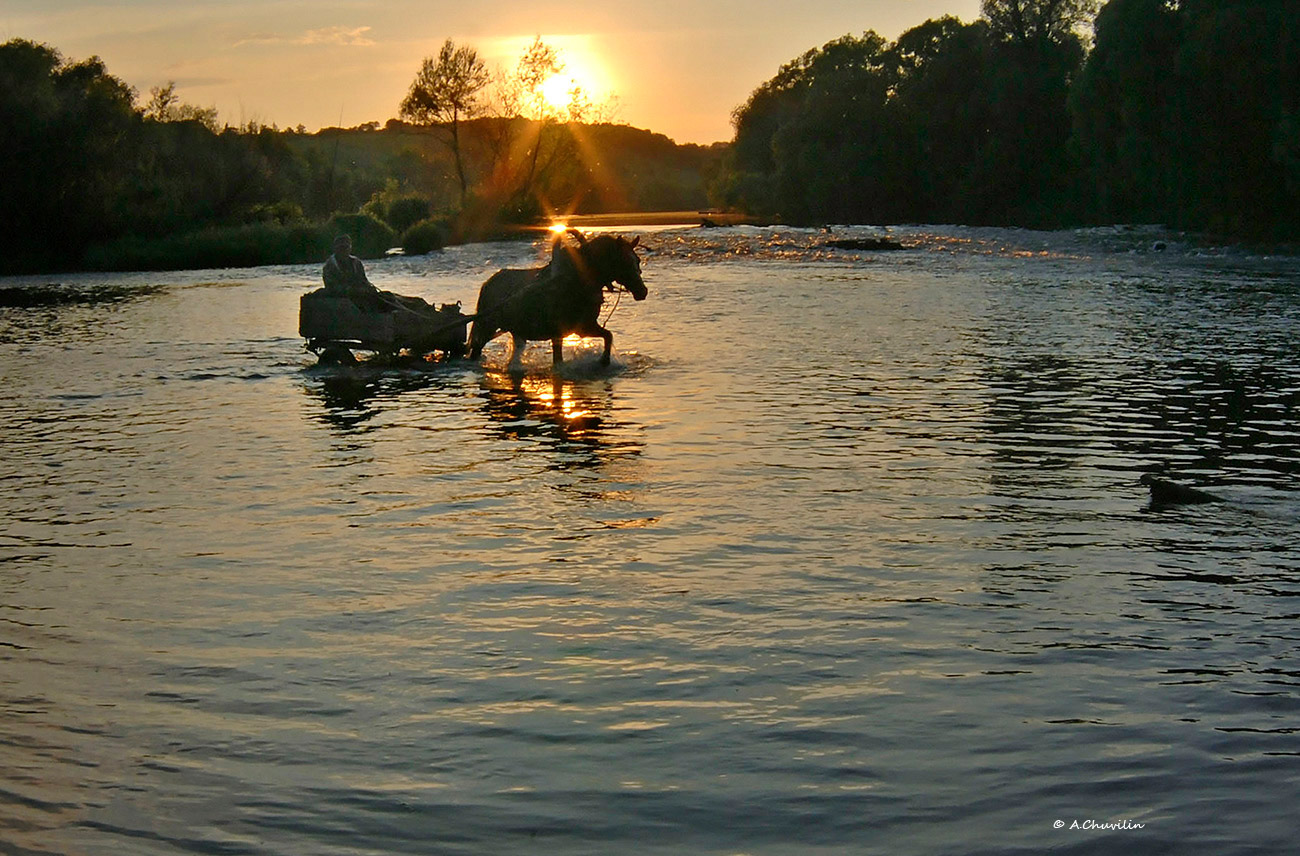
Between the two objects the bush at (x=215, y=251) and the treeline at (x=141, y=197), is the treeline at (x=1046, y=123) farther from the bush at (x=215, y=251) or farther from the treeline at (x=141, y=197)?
the bush at (x=215, y=251)

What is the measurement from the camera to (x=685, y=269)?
48125 millimetres

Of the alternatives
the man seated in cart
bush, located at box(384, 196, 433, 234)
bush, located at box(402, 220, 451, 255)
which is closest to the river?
the man seated in cart

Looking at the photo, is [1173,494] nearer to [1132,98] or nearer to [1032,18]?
[1132,98]

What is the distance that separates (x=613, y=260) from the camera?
59.4ft

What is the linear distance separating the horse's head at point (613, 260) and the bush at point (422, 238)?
4797cm

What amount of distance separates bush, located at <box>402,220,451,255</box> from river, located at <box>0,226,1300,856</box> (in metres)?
48.2

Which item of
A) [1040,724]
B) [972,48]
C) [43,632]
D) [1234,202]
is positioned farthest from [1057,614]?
[972,48]

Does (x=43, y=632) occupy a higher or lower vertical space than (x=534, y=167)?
lower

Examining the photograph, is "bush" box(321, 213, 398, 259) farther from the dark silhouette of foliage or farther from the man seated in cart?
the man seated in cart

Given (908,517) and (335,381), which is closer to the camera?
(908,517)

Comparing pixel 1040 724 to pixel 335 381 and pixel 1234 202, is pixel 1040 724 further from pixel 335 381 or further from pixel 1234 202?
pixel 1234 202

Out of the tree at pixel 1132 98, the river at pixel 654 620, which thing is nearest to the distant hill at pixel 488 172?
the tree at pixel 1132 98

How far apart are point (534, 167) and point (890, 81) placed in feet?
97.4

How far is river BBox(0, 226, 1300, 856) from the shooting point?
198 inches
